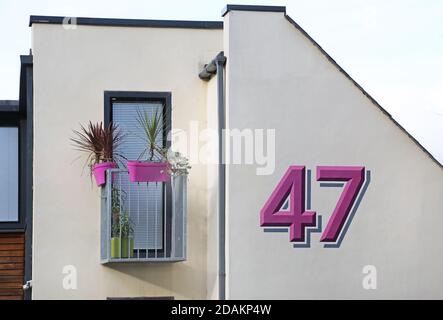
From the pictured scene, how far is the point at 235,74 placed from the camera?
14117 mm

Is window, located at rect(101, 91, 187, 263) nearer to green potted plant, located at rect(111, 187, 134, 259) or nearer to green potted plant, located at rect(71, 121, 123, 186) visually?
green potted plant, located at rect(111, 187, 134, 259)

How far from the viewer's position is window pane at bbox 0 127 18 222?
1741 centimetres

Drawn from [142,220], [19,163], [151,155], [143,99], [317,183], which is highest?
[143,99]

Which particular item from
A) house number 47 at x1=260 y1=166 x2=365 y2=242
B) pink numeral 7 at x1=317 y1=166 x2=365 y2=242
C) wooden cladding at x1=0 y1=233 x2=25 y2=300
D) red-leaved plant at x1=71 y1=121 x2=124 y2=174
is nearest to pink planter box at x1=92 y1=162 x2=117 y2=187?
red-leaved plant at x1=71 y1=121 x2=124 y2=174

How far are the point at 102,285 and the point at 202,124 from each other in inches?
90.0

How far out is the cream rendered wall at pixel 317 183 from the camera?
46.3 feet

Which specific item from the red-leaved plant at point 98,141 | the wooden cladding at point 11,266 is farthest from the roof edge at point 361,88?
the wooden cladding at point 11,266

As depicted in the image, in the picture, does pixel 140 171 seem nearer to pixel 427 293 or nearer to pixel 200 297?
pixel 200 297

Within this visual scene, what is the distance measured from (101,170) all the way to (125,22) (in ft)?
6.19

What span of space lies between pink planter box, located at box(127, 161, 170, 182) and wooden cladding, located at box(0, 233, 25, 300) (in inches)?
141

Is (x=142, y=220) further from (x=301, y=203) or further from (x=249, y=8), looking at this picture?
(x=249, y=8)

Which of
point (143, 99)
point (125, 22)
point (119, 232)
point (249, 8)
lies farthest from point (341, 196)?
point (125, 22)

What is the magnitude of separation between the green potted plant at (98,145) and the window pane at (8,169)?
8.43ft

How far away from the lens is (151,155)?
48.8ft
